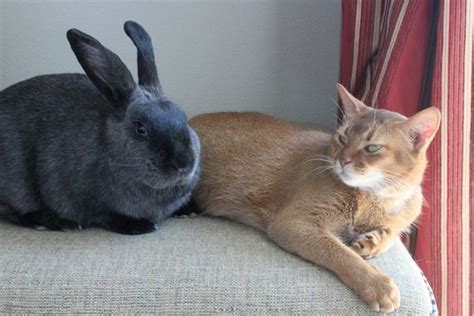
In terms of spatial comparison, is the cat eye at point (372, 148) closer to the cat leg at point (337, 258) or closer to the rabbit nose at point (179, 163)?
the cat leg at point (337, 258)

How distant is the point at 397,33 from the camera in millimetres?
1206

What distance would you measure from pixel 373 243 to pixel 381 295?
204mm

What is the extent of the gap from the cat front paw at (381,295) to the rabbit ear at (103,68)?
2.00 ft

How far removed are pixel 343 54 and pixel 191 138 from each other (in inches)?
26.7

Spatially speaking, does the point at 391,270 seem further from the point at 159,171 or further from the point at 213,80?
the point at 213,80

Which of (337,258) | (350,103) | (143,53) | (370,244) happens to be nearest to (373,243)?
(370,244)

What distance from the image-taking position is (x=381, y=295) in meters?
0.89

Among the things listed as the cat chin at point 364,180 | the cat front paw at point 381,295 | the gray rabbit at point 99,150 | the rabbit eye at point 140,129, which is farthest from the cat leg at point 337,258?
the rabbit eye at point 140,129

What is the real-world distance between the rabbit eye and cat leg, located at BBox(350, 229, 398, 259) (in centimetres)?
50

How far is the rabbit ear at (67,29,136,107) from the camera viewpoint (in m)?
1.01

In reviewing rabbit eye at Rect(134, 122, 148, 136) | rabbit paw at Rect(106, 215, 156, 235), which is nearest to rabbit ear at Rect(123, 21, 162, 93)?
rabbit eye at Rect(134, 122, 148, 136)

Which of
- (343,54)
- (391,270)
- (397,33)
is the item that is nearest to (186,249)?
(391,270)

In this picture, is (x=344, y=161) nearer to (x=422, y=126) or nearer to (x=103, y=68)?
(x=422, y=126)

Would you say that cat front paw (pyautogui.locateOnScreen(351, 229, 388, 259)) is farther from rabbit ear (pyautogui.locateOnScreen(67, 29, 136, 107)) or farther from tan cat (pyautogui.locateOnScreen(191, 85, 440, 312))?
rabbit ear (pyautogui.locateOnScreen(67, 29, 136, 107))
